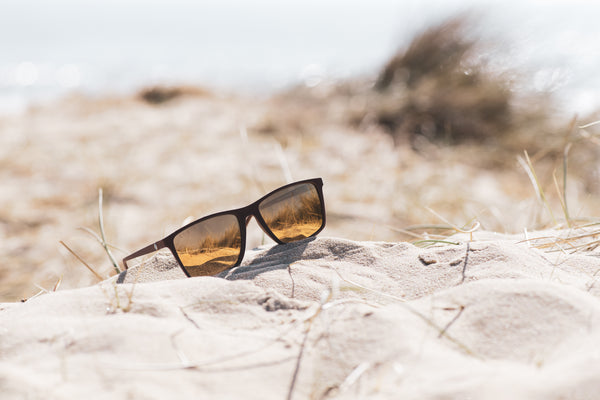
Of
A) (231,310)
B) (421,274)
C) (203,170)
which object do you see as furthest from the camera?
(203,170)

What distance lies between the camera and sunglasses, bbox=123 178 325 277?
1.53 metres

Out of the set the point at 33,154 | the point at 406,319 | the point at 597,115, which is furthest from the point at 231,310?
the point at 33,154

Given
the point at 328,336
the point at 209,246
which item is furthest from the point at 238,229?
the point at 328,336

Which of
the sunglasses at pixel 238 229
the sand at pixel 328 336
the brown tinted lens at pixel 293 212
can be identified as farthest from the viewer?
the brown tinted lens at pixel 293 212

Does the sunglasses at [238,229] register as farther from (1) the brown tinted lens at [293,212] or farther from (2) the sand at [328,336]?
(2) the sand at [328,336]

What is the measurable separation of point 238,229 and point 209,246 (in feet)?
0.44

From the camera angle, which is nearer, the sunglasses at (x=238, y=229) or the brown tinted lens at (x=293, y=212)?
the sunglasses at (x=238, y=229)

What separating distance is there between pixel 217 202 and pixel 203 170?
0.82 m

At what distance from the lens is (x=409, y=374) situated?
759 mm

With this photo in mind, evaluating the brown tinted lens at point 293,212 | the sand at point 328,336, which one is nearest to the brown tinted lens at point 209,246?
the brown tinted lens at point 293,212

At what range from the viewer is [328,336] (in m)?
0.91

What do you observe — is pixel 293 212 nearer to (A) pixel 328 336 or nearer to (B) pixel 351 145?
(A) pixel 328 336

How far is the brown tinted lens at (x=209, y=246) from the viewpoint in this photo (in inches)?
60.4

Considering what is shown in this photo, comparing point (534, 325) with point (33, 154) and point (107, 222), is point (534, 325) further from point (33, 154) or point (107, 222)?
point (33, 154)
